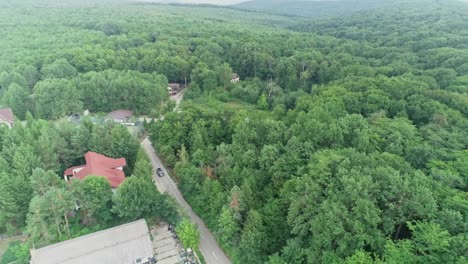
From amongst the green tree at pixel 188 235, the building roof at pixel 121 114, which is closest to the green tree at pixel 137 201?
the green tree at pixel 188 235

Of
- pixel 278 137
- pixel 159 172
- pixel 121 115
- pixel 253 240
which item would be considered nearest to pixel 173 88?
pixel 121 115

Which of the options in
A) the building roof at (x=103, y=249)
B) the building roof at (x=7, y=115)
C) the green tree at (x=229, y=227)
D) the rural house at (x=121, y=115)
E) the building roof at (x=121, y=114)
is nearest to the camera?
the building roof at (x=103, y=249)

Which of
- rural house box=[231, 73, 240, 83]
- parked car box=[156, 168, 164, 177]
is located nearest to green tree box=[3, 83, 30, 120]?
parked car box=[156, 168, 164, 177]

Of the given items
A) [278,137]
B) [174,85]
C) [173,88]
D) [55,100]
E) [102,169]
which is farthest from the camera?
[174,85]

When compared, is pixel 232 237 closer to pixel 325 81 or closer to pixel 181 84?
pixel 325 81

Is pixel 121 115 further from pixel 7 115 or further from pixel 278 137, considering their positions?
pixel 278 137

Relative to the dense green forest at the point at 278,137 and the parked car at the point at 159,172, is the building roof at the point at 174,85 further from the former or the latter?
the parked car at the point at 159,172

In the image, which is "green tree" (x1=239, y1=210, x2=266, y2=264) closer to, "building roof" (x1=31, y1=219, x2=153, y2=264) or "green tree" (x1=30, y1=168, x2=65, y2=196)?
"building roof" (x1=31, y1=219, x2=153, y2=264)
